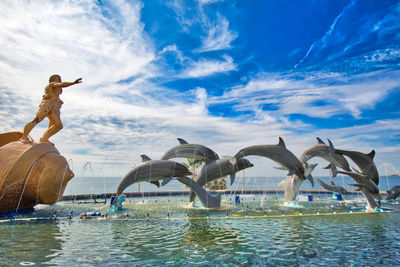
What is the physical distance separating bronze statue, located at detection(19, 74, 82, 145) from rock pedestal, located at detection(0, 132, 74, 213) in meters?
1.24

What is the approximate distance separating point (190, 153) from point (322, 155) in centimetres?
1148

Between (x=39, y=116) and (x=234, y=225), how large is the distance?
14845 mm

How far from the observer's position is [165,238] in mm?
9180

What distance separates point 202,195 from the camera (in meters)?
18.3

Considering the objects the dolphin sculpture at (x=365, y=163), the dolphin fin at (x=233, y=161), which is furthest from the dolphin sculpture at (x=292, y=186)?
the dolphin fin at (x=233, y=161)

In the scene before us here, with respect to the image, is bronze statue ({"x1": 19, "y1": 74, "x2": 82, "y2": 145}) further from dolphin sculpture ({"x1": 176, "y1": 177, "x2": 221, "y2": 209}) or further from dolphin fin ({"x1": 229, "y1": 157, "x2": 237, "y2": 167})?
dolphin fin ({"x1": 229, "y1": 157, "x2": 237, "y2": 167})

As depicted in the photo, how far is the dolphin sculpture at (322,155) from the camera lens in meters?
19.5

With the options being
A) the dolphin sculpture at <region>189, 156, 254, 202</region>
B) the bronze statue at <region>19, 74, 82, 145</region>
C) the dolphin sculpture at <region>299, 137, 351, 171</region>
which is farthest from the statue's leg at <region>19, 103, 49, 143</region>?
the dolphin sculpture at <region>299, 137, 351, 171</region>

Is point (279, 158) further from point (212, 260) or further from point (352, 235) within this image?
point (212, 260)

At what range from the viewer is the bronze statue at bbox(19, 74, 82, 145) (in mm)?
16355

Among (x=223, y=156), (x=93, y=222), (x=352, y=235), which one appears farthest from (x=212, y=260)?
(x=223, y=156)

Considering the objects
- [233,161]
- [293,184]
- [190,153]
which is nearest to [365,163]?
[293,184]

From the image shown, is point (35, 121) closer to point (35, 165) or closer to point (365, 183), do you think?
point (35, 165)

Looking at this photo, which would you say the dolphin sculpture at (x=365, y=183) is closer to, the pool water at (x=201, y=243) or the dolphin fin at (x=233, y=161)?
the pool water at (x=201, y=243)
